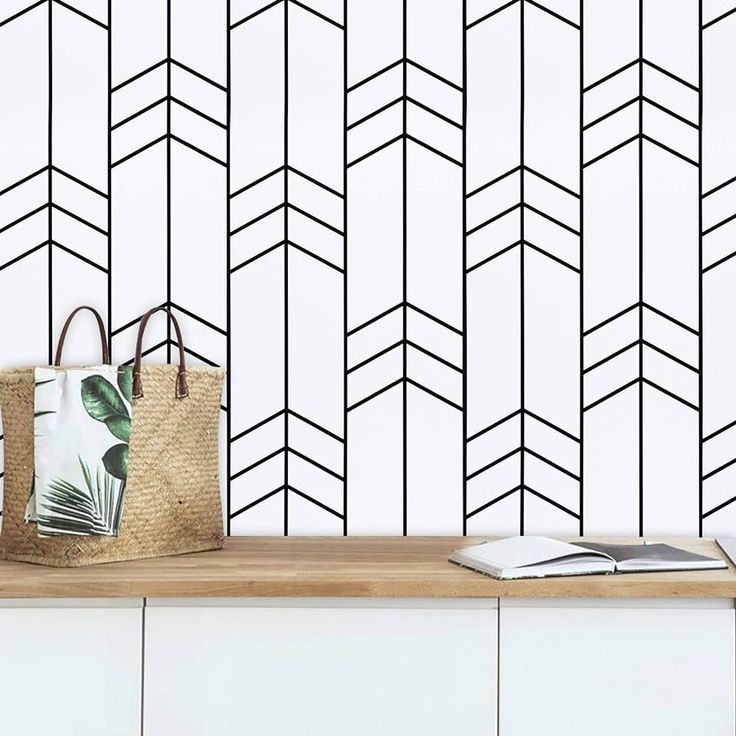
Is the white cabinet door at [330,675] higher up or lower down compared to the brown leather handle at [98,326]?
lower down

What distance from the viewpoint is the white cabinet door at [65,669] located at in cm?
156

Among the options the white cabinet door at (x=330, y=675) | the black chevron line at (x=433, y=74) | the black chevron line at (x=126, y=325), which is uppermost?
the black chevron line at (x=433, y=74)

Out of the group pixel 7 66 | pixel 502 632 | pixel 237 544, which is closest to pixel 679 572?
pixel 502 632

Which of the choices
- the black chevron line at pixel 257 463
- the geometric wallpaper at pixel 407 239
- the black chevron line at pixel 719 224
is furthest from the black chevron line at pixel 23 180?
the black chevron line at pixel 719 224

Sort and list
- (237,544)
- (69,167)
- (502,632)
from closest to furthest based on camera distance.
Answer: (502,632), (237,544), (69,167)

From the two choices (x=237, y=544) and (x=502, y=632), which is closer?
(x=502, y=632)

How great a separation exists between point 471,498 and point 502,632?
458 mm

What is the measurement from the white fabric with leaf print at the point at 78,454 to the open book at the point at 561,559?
0.58m

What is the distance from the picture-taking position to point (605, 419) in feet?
6.56

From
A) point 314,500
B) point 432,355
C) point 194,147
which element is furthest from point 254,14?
point 314,500

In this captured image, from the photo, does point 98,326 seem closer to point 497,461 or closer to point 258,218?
point 258,218

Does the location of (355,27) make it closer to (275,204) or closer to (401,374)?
(275,204)

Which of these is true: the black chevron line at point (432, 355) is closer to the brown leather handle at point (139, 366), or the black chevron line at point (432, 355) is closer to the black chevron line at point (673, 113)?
the brown leather handle at point (139, 366)

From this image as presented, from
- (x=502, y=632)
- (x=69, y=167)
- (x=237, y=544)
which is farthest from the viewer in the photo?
(x=69, y=167)
